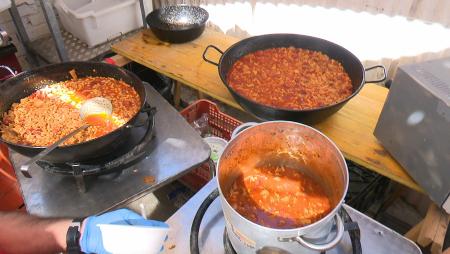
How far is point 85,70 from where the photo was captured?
187 centimetres

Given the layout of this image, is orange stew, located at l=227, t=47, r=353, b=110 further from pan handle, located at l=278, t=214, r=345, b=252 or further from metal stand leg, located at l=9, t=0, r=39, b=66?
metal stand leg, located at l=9, t=0, r=39, b=66

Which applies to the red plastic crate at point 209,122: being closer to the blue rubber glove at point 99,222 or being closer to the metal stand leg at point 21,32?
the blue rubber glove at point 99,222

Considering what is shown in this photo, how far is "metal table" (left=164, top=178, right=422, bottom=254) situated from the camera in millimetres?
1226

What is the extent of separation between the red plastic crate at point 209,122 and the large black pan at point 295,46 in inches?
13.9

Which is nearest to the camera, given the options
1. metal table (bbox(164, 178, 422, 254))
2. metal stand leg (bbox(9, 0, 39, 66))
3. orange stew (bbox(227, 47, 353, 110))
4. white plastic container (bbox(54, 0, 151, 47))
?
metal table (bbox(164, 178, 422, 254))

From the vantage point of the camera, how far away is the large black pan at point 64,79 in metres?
1.35

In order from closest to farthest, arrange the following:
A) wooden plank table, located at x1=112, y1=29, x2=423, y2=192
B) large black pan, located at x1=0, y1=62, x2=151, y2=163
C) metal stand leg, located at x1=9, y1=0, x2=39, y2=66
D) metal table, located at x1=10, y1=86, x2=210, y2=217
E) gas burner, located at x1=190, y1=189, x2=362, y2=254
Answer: gas burner, located at x1=190, y1=189, x2=362, y2=254 < large black pan, located at x1=0, y1=62, x2=151, y2=163 < metal table, located at x1=10, y1=86, x2=210, y2=217 < wooden plank table, located at x1=112, y1=29, x2=423, y2=192 < metal stand leg, located at x1=9, y1=0, x2=39, y2=66

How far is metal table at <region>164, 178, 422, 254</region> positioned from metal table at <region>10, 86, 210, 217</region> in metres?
0.32

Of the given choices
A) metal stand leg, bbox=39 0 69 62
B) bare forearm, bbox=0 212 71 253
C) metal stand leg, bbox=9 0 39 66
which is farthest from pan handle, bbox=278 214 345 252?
metal stand leg, bbox=9 0 39 66

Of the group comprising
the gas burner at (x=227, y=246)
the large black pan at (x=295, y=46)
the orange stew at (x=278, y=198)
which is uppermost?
the large black pan at (x=295, y=46)

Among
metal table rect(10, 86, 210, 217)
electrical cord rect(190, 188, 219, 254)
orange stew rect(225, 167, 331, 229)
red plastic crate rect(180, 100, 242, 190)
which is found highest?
orange stew rect(225, 167, 331, 229)

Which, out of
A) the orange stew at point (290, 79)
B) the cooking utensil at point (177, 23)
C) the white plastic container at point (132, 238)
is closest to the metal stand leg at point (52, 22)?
the cooking utensil at point (177, 23)

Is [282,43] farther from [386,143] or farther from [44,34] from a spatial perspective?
[44,34]

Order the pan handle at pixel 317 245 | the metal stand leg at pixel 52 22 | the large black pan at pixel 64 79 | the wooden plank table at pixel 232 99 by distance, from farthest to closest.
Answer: the metal stand leg at pixel 52 22, the wooden plank table at pixel 232 99, the large black pan at pixel 64 79, the pan handle at pixel 317 245
